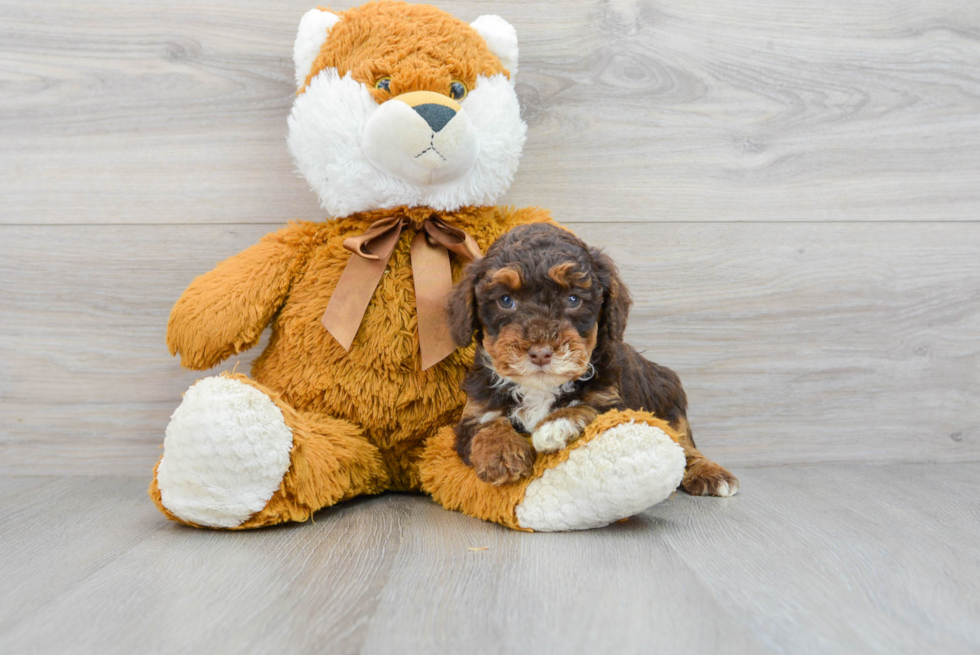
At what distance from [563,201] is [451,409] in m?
0.75

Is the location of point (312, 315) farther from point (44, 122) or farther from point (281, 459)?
point (44, 122)

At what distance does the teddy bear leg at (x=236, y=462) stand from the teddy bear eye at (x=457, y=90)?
0.82 metres

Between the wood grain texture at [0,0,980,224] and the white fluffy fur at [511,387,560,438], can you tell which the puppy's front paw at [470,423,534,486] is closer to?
the white fluffy fur at [511,387,560,438]

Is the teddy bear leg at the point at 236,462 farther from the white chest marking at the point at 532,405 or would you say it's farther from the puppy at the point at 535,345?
the white chest marking at the point at 532,405

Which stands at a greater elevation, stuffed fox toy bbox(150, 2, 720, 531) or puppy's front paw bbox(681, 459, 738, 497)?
stuffed fox toy bbox(150, 2, 720, 531)

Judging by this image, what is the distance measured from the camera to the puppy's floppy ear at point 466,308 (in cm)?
151

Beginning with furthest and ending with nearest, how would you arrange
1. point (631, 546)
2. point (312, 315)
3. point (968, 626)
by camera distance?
point (312, 315), point (631, 546), point (968, 626)

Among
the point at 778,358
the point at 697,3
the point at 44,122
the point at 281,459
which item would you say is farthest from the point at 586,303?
the point at 44,122

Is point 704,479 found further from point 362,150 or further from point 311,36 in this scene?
point 311,36

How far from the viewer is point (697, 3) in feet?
7.03

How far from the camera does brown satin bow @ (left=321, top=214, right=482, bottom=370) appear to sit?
5.59 ft

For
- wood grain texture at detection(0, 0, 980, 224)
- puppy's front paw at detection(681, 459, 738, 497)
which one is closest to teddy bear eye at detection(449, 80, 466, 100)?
wood grain texture at detection(0, 0, 980, 224)

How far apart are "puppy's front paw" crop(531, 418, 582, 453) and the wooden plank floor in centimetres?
18

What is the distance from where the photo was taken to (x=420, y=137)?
162cm
